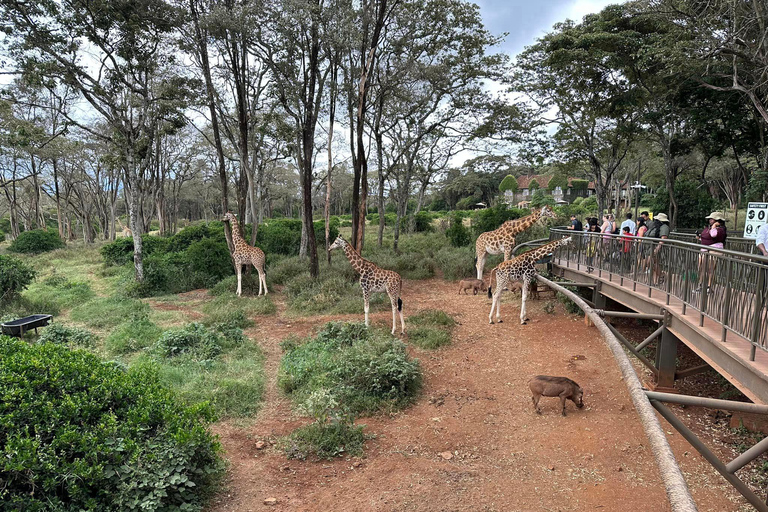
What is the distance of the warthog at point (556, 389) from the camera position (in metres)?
6.19

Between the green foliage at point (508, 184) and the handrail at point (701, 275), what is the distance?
1819 inches

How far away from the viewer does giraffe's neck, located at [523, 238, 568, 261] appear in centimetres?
1099

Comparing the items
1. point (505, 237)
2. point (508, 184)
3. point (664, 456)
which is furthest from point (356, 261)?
point (508, 184)

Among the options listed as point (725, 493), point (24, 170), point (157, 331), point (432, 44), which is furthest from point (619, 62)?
point (24, 170)

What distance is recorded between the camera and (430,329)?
978 centimetres

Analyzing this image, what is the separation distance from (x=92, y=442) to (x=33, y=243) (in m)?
26.3

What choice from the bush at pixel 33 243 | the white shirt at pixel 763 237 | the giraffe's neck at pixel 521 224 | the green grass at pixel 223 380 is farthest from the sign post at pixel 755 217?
the bush at pixel 33 243

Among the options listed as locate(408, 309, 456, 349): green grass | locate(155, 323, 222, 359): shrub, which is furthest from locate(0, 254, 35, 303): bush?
locate(408, 309, 456, 349): green grass

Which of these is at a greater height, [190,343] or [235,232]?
[235,232]

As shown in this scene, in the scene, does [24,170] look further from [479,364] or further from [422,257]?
[479,364]

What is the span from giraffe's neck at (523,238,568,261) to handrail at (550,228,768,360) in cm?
167

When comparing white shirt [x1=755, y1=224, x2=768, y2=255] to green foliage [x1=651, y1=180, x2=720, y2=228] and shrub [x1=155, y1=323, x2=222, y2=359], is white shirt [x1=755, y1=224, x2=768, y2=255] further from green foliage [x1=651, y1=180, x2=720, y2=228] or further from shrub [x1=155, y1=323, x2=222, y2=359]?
green foliage [x1=651, y1=180, x2=720, y2=228]

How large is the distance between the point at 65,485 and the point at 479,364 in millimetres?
6624

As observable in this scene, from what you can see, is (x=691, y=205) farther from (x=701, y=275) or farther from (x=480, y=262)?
(x=701, y=275)
